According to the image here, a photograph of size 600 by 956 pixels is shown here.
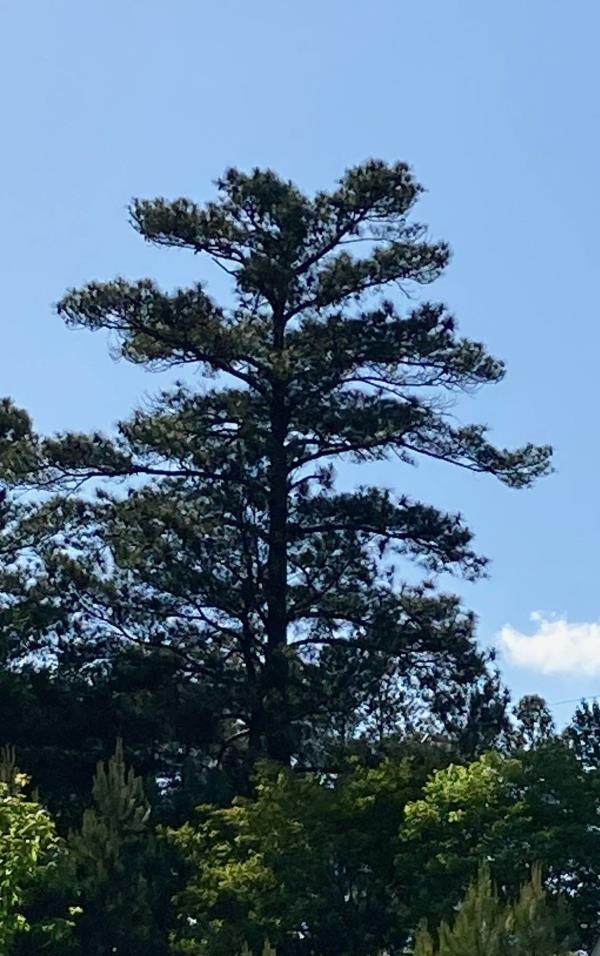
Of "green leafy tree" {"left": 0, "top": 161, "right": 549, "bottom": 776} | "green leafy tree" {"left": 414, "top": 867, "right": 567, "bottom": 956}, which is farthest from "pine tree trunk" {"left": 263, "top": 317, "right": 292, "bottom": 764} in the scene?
"green leafy tree" {"left": 414, "top": 867, "right": 567, "bottom": 956}

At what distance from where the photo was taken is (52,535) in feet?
130

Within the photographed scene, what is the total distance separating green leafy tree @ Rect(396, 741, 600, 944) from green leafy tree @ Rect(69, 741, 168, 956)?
455 cm

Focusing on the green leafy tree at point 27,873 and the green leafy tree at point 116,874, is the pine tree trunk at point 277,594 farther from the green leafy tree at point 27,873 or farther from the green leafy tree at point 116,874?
the green leafy tree at point 27,873

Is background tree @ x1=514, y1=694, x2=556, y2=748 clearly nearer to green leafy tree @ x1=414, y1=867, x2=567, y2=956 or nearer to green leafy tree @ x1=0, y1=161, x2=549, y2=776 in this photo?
green leafy tree @ x1=0, y1=161, x2=549, y2=776

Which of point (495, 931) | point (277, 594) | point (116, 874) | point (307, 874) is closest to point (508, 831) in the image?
point (307, 874)

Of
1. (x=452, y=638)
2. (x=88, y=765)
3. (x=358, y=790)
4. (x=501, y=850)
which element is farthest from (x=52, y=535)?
(x=501, y=850)

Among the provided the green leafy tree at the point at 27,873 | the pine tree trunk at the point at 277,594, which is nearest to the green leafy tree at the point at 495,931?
the green leafy tree at the point at 27,873

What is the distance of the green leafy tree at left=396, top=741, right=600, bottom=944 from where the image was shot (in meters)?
25.9

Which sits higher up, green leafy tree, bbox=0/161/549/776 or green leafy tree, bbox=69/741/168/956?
green leafy tree, bbox=0/161/549/776

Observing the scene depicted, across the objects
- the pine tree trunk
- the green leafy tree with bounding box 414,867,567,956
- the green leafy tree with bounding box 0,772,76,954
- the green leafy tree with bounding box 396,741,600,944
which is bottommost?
the green leafy tree with bounding box 414,867,567,956

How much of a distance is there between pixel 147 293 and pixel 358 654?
10003 mm

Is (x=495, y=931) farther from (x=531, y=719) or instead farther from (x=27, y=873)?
(x=531, y=719)

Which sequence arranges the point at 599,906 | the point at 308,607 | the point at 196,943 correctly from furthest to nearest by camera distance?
1. the point at 308,607
2. the point at 196,943
3. the point at 599,906

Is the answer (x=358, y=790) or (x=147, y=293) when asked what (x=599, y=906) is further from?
(x=147, y=293)
